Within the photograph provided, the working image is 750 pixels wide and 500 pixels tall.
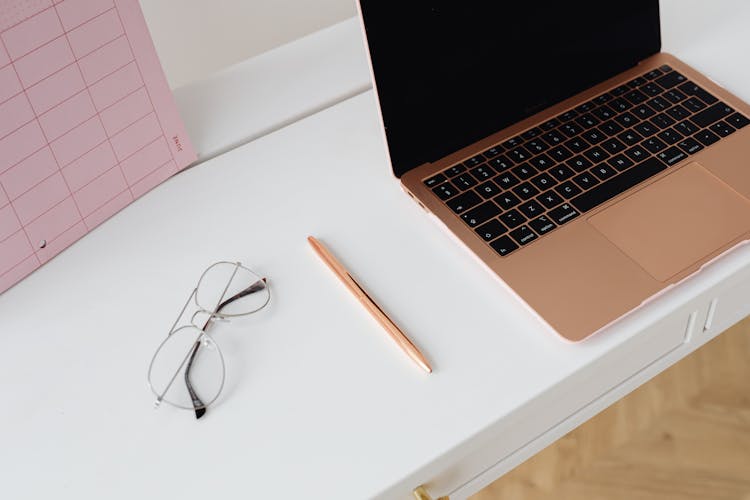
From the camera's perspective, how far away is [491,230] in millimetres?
677

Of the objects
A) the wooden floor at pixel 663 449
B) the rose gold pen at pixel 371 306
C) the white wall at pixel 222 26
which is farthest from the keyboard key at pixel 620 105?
the wooden floor at pixel 663 449

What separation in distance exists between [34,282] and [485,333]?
38cm

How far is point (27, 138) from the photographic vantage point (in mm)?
666

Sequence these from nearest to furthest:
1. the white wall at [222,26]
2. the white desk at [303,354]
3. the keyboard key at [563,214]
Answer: the white desk at [303,354] → the keyboard key at [563,214] → the white wall at [222,26]

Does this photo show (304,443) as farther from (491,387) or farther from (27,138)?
(27,138)

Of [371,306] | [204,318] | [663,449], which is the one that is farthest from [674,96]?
[663,449]

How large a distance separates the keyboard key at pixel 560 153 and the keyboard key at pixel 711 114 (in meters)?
0.12

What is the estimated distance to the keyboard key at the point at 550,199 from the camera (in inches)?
27.3

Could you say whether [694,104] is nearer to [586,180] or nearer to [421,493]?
[586,180]

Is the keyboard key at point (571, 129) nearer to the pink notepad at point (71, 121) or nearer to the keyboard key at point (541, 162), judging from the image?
the keyboard key at point (541, 162)

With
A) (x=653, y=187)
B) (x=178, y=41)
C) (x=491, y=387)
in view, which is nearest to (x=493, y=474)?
(x=491, y=387)

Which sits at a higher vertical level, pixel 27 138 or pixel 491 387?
pixel 27 138

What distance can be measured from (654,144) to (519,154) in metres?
0.12

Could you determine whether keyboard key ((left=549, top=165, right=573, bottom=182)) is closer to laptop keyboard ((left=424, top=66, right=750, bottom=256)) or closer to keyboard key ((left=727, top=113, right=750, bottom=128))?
laptop keyboard ((left=424, top=66, right=750, bottom=256))
